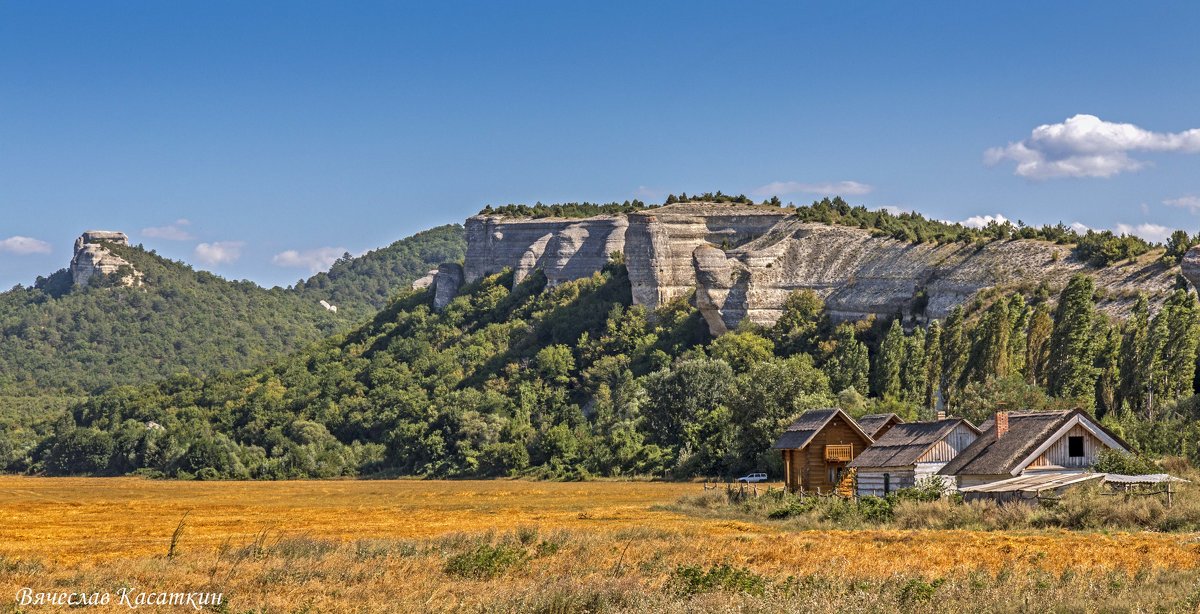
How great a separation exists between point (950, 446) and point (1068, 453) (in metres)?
4.78

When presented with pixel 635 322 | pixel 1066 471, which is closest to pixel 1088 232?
pixel 635 322

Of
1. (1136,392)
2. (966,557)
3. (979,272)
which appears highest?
(979,272)

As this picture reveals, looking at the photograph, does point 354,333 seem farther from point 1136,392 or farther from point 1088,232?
point 1136,392

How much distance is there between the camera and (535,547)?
3400 centimetres

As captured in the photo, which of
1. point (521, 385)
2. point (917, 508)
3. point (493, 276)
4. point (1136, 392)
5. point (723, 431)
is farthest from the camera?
point (493, 276)

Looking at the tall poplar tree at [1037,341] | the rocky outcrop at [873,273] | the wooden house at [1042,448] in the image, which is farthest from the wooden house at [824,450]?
the rocky outcrop at [873,273]

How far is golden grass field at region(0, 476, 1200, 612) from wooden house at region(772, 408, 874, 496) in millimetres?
7060

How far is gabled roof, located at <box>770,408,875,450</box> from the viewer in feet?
180

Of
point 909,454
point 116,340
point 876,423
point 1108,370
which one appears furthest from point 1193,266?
point 116,340

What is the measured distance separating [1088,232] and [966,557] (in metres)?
53.9

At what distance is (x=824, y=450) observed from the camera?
180 feet

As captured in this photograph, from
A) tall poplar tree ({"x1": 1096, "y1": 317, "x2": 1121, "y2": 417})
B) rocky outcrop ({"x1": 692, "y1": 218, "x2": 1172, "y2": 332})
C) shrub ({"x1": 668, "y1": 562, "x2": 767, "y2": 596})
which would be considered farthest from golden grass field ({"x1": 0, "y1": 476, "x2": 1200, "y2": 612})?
rocky outcrop ({"x1": 692, "y1": 218, "x2": 1172, "y2": 332})

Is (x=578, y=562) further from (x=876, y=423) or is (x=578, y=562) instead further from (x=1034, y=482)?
(x=876, y=423)

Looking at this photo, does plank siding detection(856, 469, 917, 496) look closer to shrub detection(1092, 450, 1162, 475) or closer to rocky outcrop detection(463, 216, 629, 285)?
shrub detection(1092, 450, 1162, 475)
